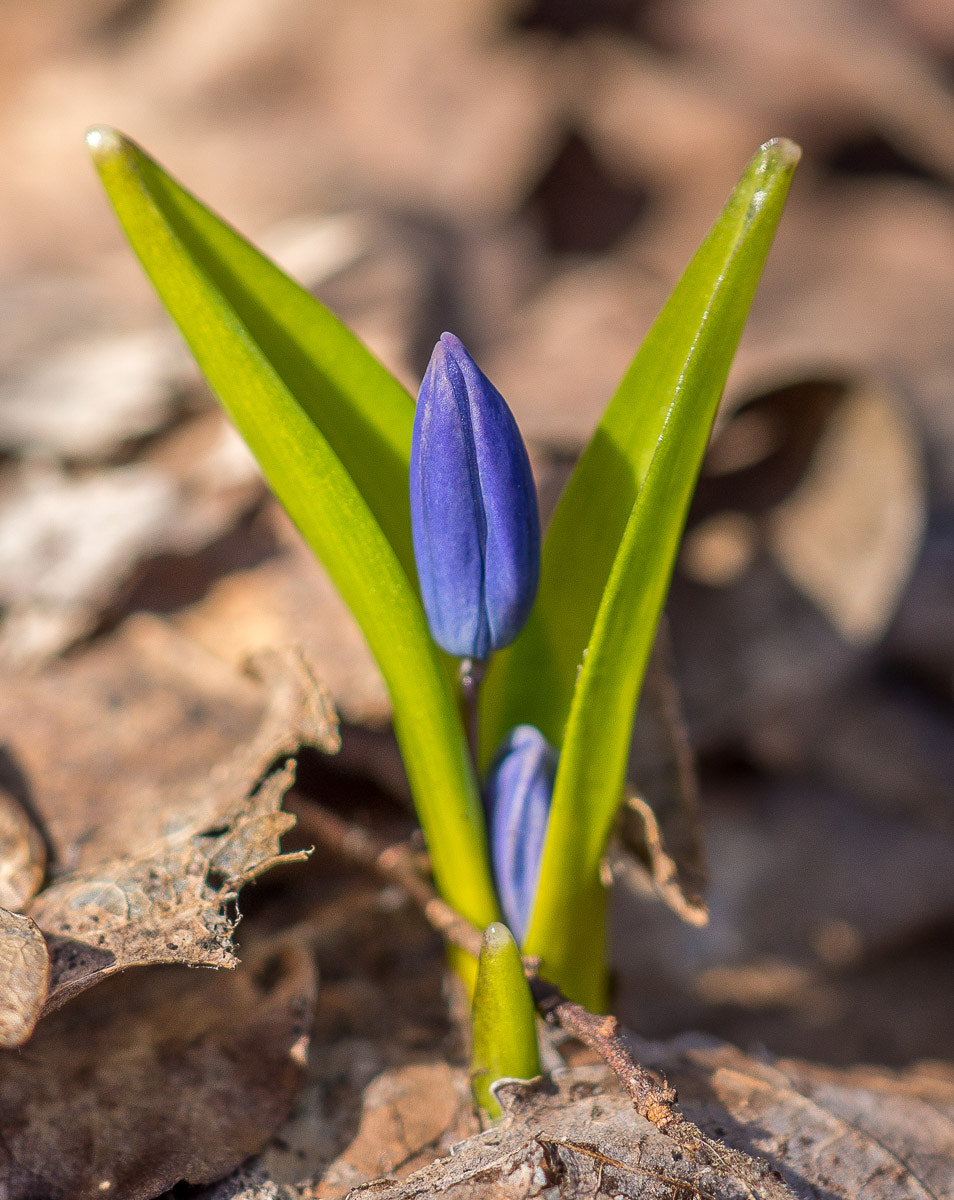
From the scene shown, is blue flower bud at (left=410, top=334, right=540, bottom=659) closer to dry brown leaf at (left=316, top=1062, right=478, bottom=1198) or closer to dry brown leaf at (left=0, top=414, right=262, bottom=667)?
dry brown leaf at (left=316, top=1062, right=478, bottom=1198)

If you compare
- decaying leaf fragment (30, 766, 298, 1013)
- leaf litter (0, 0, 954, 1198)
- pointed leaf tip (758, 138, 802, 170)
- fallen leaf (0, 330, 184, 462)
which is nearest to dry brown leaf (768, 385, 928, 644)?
leaf litter (0, 0, 954, 1198)

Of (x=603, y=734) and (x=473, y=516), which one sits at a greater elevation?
(x=473, y=516)

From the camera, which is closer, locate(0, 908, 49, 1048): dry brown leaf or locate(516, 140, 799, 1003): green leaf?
locate(0, 908, 49, 1048): dry brown leaf

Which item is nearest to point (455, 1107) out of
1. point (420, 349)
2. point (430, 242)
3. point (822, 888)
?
point (822, 888)

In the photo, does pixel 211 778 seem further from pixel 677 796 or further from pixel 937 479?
pixel 937 479

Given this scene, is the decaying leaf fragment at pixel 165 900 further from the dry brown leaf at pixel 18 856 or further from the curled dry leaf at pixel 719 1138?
the curled dry leaf at pixel 719 1138

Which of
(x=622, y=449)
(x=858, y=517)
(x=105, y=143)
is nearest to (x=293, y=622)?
(x=622, y=449)
